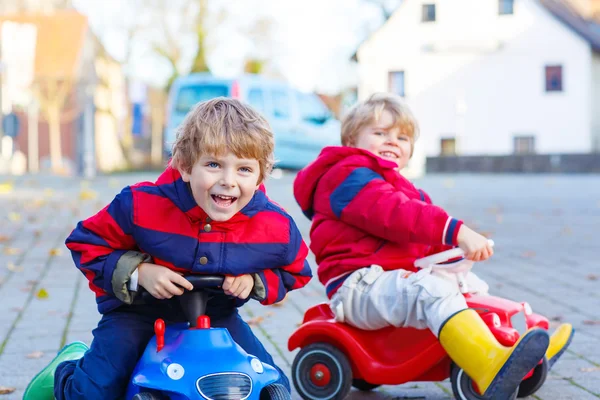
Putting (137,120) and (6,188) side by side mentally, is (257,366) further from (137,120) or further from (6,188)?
(137,120)

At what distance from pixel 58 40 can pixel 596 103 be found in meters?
27.0

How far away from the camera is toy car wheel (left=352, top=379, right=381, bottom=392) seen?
3.97 m

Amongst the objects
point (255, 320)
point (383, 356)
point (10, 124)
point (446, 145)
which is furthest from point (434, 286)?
point (446, 145)

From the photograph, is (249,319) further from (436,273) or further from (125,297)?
(125,297)

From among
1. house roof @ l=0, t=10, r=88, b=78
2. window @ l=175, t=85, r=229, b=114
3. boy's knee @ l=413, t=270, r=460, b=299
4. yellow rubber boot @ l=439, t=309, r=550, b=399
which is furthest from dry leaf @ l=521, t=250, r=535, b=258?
house roof @ l=0, t=10, r=88, b=78

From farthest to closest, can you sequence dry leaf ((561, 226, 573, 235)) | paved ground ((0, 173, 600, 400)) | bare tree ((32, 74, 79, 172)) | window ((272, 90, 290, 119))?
bare tree ((32, 74, 79, 172)), window ((272, 90, 290, 119)), dry leaf ((561, 226, 573, 235)), paved ground ((0, 173, 600, 400))

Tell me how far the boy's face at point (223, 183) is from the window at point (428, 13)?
4153 centimetres

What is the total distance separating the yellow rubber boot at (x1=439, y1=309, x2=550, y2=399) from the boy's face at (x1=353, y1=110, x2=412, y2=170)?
81cm

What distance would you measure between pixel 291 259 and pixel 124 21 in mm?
39925

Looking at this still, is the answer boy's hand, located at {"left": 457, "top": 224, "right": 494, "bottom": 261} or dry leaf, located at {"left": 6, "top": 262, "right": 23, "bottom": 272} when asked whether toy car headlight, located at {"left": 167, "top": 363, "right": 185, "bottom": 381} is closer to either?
boy's hand, located at {"left": 457, "top": 224, "right": 494, "bottom": 261}

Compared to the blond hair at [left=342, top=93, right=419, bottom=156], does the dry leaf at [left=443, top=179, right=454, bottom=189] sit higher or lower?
lower

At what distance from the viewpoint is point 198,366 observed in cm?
265

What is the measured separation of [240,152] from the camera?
2.76 metres

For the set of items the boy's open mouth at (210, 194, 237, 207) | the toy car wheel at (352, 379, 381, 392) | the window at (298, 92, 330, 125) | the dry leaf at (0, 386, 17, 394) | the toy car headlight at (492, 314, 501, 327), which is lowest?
the toy car wheel at (352, 379, 381, 392)
